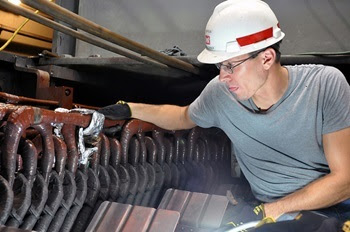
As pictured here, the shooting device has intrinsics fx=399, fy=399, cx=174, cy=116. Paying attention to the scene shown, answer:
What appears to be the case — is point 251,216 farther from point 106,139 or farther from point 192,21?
point 192,21

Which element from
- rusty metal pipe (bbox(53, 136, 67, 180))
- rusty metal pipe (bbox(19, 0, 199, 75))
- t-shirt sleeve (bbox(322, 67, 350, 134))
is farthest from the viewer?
t-shirt sleeve (bbox(322, 67, 350, 134))

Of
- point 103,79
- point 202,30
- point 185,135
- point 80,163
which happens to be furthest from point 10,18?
point 80,163

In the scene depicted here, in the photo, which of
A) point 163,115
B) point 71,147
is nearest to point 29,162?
point 71,147

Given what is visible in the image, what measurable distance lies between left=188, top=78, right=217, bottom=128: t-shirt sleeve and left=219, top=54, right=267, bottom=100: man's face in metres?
0.23

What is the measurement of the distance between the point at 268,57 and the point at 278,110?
0.23m

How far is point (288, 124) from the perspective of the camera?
5.66 ft

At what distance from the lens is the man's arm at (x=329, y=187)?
1620 mm

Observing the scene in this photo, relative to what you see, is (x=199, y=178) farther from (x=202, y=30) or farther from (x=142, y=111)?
(x=202, y=30)

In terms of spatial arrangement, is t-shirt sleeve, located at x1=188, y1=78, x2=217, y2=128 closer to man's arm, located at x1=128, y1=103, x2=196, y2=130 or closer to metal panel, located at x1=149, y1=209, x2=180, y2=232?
man's arm, located at x1=128, y1=103, x2=196, y2=130

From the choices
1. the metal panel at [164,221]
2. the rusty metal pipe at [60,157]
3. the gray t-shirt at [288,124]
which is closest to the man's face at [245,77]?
the gray t-shirt at [288,124]

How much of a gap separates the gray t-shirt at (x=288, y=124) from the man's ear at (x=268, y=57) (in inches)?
5.0

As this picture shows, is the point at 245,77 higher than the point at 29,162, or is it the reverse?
the point at 245,77

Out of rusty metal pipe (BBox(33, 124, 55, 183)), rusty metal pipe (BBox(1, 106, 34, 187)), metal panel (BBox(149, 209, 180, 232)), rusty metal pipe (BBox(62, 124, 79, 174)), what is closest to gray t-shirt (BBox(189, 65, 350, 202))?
metal panel (BBox(149, 209, 180, 232))

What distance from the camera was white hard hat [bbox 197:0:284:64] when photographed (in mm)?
1663
